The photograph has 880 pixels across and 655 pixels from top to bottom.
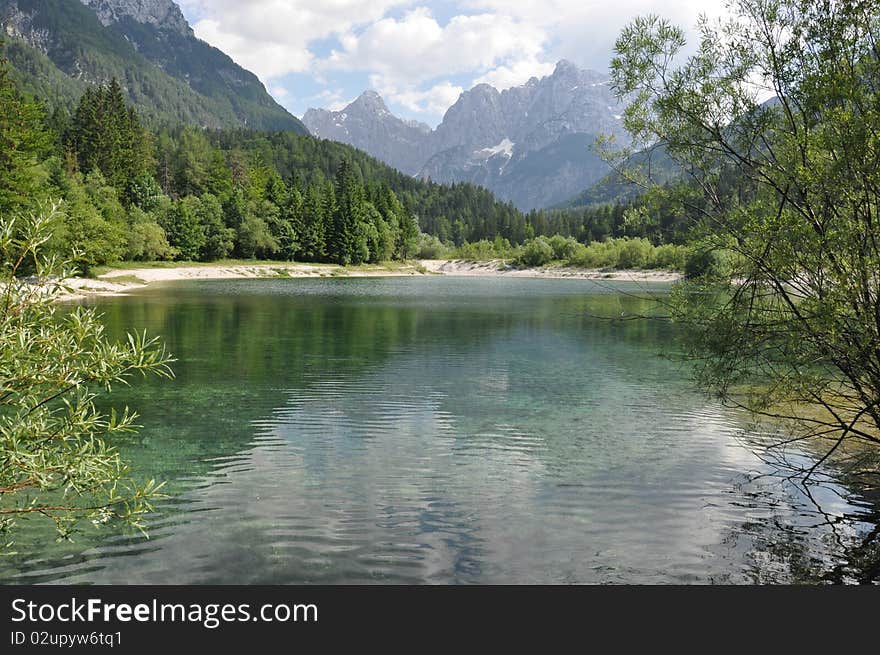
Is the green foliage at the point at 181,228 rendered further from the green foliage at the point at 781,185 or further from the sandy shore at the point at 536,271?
the green foliage at the point at 781,185

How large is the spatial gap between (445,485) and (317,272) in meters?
116

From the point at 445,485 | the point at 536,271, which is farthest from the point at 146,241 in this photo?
the point at 445,485

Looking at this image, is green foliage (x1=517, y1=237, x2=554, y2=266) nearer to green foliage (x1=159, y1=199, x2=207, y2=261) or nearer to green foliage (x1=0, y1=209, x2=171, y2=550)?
green foliage (x1=159, y1=199, x2=207, y2=261)

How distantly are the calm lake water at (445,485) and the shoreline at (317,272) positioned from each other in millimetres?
30581

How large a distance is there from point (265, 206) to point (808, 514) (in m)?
134

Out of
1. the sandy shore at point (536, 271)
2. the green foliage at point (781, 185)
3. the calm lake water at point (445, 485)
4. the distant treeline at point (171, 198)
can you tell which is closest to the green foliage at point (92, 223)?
the distant treeline at point (171, 198)

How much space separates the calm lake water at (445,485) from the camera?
10.2 meters

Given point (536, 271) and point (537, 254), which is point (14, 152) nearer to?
point (536, 271)

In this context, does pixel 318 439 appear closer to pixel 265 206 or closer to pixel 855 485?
pixel 855 485

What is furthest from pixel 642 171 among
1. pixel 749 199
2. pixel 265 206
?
pixel 265 206

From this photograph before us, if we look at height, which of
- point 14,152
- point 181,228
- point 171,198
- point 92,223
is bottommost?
point 92,223

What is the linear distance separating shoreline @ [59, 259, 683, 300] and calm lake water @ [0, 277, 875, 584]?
30.6 meters

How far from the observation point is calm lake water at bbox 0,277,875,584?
10164 millimetres

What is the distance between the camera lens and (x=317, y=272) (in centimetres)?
12675
